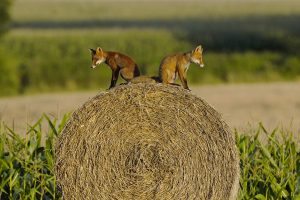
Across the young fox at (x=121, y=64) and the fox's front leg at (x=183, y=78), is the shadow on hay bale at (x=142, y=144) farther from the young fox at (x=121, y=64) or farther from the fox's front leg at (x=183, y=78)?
the young fox at (x=121, y=64)

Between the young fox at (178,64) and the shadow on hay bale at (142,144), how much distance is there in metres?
0.21

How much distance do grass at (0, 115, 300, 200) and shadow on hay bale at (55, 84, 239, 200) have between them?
3.51 ft

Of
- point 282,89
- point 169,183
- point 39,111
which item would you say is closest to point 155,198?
point 169,183

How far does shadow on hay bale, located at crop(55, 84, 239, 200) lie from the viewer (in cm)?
837

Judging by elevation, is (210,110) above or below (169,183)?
above

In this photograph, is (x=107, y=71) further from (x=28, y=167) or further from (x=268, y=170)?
(x=268, y=170)

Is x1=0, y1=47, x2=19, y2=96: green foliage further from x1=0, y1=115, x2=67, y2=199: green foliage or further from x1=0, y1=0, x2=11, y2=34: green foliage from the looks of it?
x1=0, y1=115, x2=67, y2=199: green foliage

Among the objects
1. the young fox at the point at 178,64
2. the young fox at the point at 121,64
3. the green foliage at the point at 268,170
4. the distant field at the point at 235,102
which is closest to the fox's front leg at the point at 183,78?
the young fox at the point at 178,64

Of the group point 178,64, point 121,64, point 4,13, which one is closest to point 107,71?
point 4,13

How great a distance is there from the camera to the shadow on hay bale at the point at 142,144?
8367 millimetres

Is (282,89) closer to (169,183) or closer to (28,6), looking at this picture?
(169,183)

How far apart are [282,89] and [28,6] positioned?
13644 centimetres

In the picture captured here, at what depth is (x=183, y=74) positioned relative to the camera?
854 cm

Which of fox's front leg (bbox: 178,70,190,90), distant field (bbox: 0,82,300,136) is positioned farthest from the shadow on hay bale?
distant field (bbox: 0,82,300,136)
